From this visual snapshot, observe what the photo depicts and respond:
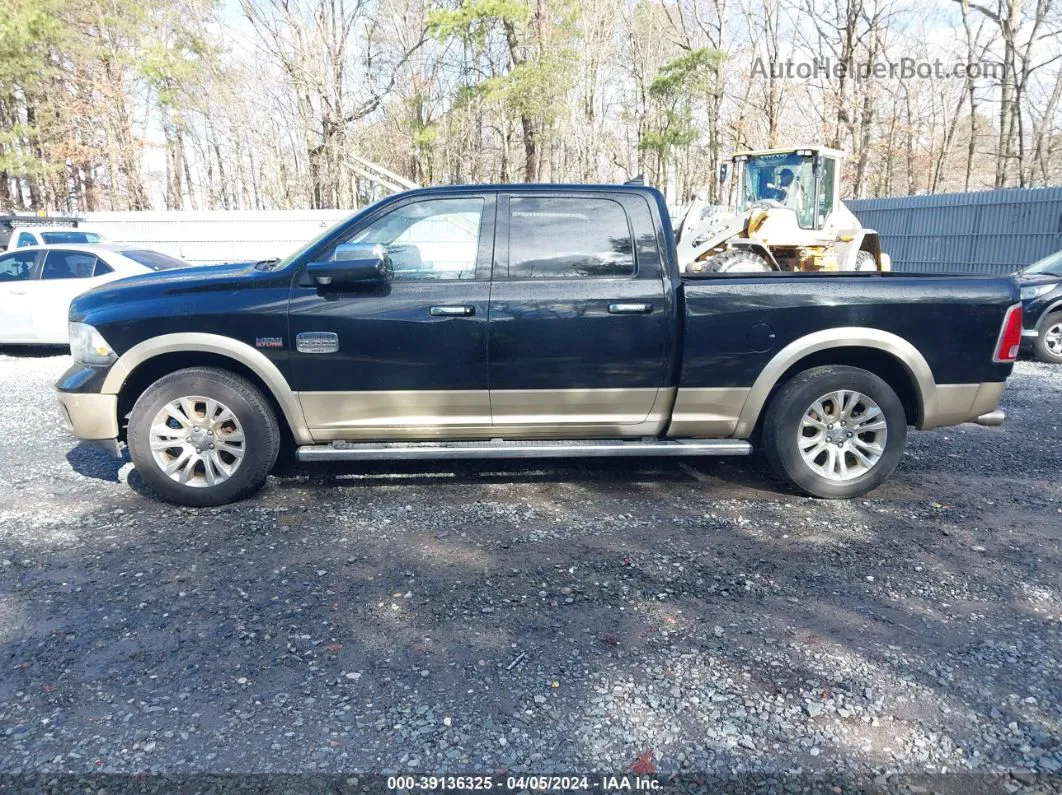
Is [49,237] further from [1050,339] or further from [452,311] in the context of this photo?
[1050,339]

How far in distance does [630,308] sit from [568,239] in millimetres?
592

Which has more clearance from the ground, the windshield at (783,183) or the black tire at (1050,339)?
the windshield at (783,183)

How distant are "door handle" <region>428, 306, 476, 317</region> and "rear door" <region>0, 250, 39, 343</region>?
833 cm

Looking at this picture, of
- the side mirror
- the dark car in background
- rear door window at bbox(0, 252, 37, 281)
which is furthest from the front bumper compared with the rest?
the dark car in background

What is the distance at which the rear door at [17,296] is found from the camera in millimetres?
10102

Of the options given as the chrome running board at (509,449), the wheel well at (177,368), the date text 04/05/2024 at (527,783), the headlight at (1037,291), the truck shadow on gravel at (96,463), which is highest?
the headlight at (1037,291)

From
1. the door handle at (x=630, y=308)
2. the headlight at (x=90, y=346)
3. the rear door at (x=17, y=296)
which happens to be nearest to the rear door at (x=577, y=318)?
the door handle at (x=630, y=308)

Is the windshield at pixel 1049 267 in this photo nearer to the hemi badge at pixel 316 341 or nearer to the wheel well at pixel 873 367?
the wheel well at pixel 873 367

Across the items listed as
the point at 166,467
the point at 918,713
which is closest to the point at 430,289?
→ the point at 166,467

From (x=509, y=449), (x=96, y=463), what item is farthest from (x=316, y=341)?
(x=96, y=463)

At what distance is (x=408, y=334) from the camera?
14.8 feet

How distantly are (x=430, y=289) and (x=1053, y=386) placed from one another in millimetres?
7450

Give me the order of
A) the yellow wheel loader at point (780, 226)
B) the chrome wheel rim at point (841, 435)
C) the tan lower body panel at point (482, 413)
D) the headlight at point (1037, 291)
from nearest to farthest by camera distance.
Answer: the tan lower body panel at point (482, 413), the chrome wheel rim at point (841, 435), the yellow wheel loader at point (780, 226), the headlight at point (1037, 291)

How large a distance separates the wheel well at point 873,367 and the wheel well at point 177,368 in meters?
3.13
